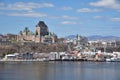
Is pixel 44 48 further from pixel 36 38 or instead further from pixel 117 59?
pixel 117 59

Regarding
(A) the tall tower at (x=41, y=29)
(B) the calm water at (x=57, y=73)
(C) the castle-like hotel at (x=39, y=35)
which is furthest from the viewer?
(A) the tall tower at (x=41, y=29)

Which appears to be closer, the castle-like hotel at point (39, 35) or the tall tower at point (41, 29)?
the castle-like hotel at point (39, 35)

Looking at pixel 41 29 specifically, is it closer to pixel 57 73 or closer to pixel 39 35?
pixel 39 35

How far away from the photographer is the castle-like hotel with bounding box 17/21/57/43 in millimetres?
89438

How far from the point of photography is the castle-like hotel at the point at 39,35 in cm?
8944

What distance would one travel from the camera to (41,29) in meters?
93.8

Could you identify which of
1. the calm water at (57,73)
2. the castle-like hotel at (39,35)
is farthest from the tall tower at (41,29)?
the calm water at (57,73)

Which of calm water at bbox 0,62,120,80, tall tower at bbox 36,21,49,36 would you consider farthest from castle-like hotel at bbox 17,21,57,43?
calm water at bbox 0,62,120,80

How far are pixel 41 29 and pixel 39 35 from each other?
2195 mm

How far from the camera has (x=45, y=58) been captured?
64.3m

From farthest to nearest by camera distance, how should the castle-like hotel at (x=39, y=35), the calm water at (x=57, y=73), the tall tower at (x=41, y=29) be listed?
the tall tower at (x=41, y=29) → the castle-like hotel at (x=39, y=35) → the calm water at (x=57, y=73)

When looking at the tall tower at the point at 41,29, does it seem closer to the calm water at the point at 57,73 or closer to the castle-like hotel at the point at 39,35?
the castle-like hotel at the point at 39,35

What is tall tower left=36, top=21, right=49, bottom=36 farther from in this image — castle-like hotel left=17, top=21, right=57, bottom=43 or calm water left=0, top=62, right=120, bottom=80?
calm water left=0, top=62, right=120, bottom=80

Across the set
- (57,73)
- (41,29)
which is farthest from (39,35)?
(57,73)
